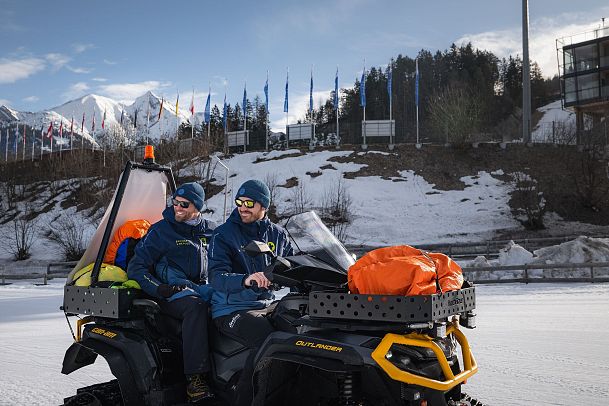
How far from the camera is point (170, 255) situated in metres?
4.88

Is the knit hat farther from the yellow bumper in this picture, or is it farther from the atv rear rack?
the yellow bumper

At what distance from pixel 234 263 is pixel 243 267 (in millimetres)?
68

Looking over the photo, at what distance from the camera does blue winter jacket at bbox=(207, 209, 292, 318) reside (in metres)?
3.80

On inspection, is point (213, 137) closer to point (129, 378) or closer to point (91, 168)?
point (91, 168)

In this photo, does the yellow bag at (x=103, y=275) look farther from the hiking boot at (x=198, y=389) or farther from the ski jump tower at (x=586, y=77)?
the ski jump tower at (x=586, y=77)

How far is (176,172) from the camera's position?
41.5m

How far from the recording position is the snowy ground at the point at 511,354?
5.54 meters

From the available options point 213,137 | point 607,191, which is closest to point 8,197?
point 213,137

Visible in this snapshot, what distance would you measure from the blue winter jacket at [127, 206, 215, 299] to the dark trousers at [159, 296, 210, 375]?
2.25ft

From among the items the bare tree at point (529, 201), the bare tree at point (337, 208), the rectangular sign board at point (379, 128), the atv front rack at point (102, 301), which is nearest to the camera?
the atv front rack at point (102, 301)

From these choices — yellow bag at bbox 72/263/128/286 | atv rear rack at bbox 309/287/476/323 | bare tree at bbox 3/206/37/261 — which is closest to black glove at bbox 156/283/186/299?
yellow bag at bbox 72/263/128/286

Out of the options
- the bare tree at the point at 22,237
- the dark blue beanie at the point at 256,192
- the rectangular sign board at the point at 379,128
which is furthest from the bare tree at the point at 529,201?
the dark blue beanie at the point at 256,192

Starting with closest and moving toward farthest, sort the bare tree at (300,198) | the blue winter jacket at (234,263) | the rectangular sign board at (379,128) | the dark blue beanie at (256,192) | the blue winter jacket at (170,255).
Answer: the blue winter jacket at (234,263) < the dark blue beanie at (256,192) < the blue winter jacket at (170,255) < the bare tree at (300,198) < the rectangular sign board at (379,128)

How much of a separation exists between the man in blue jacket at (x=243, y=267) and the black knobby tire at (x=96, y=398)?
3.89 ft
